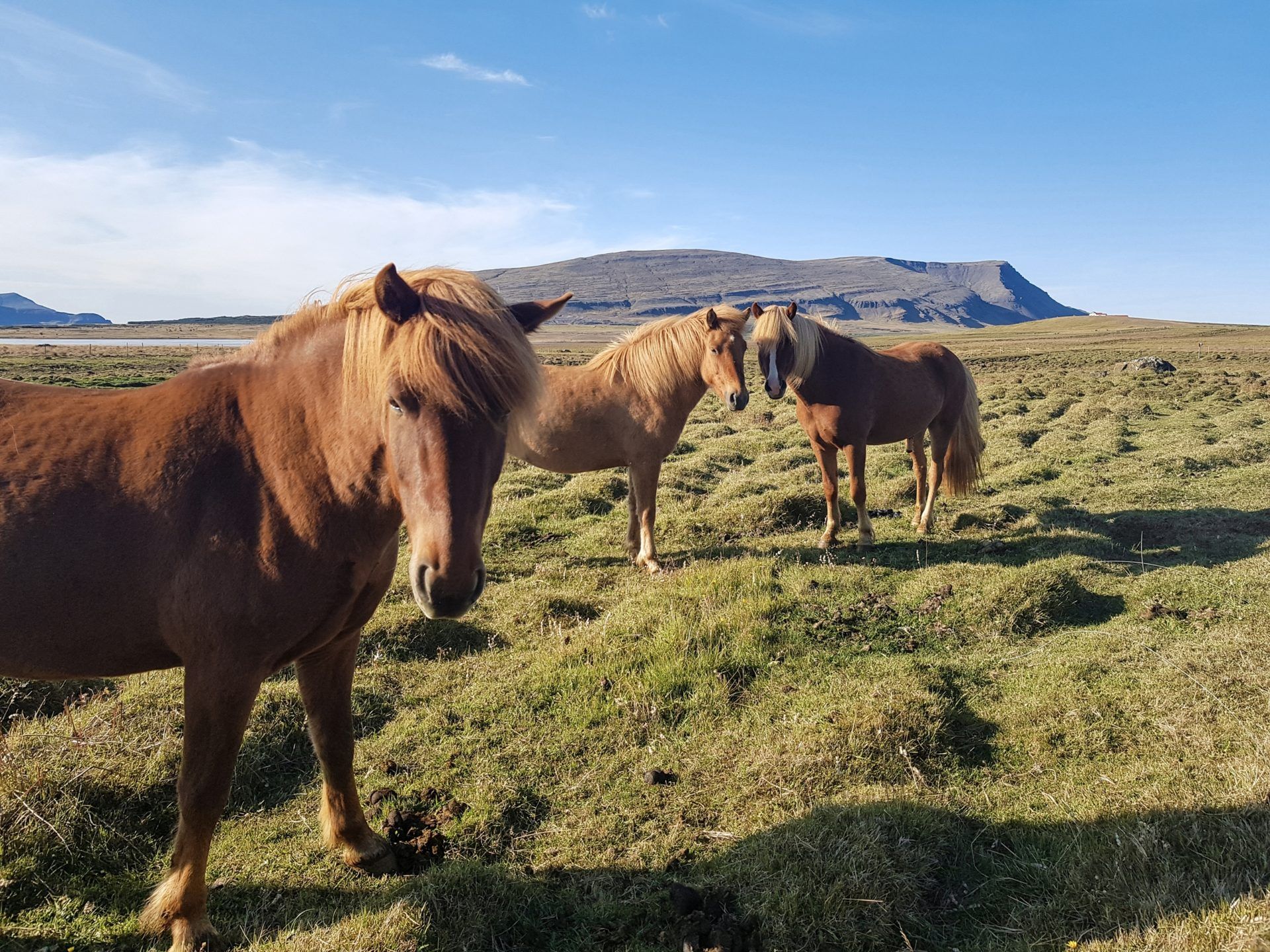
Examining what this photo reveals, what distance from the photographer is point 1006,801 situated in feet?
12.1

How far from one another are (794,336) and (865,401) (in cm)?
129

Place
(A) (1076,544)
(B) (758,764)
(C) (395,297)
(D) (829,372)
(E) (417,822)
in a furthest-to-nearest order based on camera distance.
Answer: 1. (D) (829,372)
2. (A) (1076,544)
3. (B) (758,764)
4. (E) (417,822)
5. (C) (395,297)

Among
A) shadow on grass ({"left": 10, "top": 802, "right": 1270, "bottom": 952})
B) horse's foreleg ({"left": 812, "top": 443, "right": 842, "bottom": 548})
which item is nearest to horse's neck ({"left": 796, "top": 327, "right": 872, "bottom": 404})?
horse's foreleg ({"left": 812, "top": 443, "right": 842, "bottom": 548})

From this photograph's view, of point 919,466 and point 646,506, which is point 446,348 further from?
point 919,466

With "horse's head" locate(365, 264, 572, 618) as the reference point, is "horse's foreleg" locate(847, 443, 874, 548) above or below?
below

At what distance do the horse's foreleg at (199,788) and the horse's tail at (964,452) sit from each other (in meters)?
9.22

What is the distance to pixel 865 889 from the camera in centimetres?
292

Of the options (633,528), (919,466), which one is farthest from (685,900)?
(919,466)

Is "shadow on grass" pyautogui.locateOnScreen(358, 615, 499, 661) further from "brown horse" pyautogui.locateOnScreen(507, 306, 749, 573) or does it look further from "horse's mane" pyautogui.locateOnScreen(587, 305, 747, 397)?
"horse's mane" pyautogui.locateOnScreen(587, 305, 747, 397)

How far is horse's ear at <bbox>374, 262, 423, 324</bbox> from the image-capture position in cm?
250

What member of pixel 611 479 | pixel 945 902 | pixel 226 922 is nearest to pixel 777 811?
pixel 945 902

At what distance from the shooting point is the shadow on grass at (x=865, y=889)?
2777mm

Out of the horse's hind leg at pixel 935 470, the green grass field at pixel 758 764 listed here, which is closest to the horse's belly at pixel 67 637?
the green grass field at pixel 758 764

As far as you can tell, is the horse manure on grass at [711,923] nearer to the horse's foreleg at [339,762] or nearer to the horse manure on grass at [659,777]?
the horse manure on grass at [659,777]
